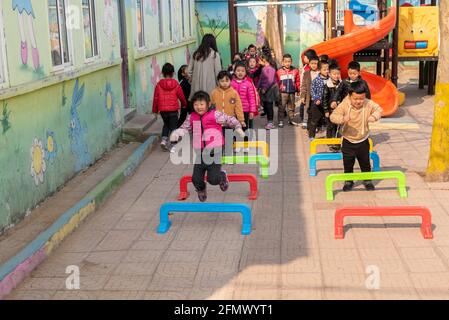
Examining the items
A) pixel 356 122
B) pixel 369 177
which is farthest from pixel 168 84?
pixel 369 177

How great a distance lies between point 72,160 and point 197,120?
2.18m

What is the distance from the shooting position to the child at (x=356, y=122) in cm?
835

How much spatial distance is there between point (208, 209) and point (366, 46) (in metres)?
8.93

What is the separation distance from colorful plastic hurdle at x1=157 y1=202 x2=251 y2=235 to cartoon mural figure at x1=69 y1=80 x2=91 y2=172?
2465mm

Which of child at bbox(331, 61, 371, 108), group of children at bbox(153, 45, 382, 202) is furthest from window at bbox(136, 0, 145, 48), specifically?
child at bbox(331, 61, 371, 108)

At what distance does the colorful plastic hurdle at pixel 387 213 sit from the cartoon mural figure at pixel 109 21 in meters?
6.14

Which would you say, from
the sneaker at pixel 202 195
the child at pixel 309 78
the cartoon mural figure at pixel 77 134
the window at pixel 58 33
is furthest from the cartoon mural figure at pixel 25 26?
the child at pixel 309 78

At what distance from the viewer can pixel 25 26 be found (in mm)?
7641

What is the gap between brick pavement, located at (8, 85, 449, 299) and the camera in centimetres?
554

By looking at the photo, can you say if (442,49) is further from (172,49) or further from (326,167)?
(172,49)

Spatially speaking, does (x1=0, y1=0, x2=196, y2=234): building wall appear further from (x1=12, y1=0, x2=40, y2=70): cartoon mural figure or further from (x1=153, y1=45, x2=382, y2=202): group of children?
(x1=153, y1=45, x2=382, y2=202): group of children

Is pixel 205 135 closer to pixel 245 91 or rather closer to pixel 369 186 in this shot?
pixel 369 186

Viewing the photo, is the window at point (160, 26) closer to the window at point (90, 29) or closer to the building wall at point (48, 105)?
the building wall at point (48, 105)

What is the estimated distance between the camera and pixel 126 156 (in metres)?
11.0
